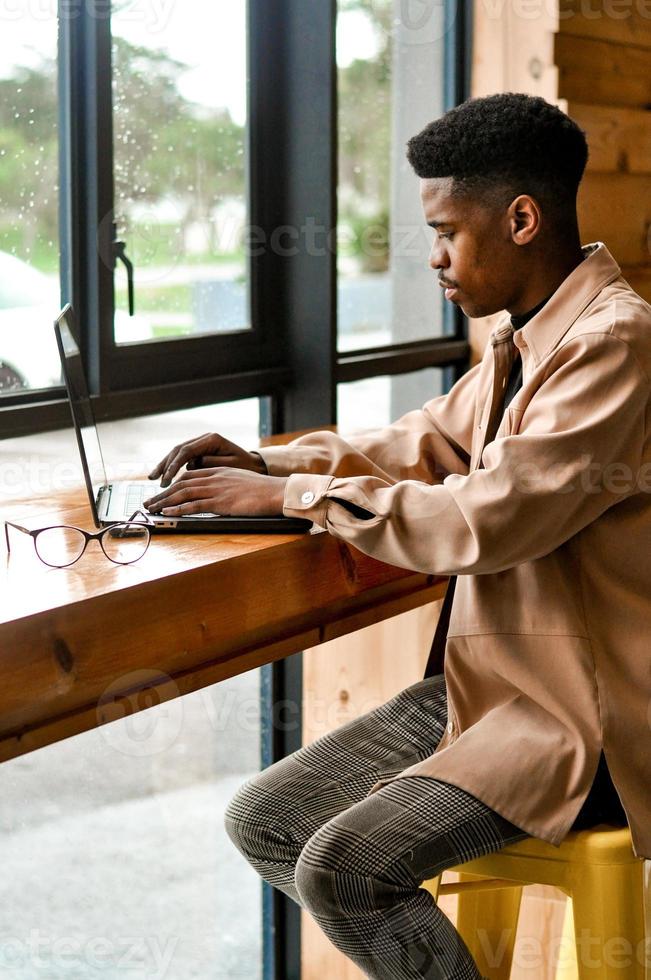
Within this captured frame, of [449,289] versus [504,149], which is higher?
[504,149]

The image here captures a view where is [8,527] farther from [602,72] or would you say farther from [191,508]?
[602,72]

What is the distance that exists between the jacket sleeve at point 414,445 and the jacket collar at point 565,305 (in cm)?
29

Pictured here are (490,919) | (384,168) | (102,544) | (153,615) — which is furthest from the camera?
(384,168)

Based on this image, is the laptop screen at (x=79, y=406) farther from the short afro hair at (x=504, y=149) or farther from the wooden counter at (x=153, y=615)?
the short afro hair at (x=504, y=149)

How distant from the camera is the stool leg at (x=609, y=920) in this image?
1.36m

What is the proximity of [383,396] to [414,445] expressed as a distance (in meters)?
0.86

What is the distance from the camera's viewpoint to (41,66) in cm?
190

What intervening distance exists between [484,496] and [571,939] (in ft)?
2.76

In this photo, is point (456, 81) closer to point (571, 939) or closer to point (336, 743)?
point (336, 743)

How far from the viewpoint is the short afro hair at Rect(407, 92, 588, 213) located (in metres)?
1.49

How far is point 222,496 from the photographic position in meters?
1.53

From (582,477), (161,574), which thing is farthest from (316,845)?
(582,477)

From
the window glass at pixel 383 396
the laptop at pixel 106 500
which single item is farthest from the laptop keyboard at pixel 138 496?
the window glass at pixel 383 396

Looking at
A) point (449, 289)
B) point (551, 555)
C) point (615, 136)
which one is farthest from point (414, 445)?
point (615, 136)
